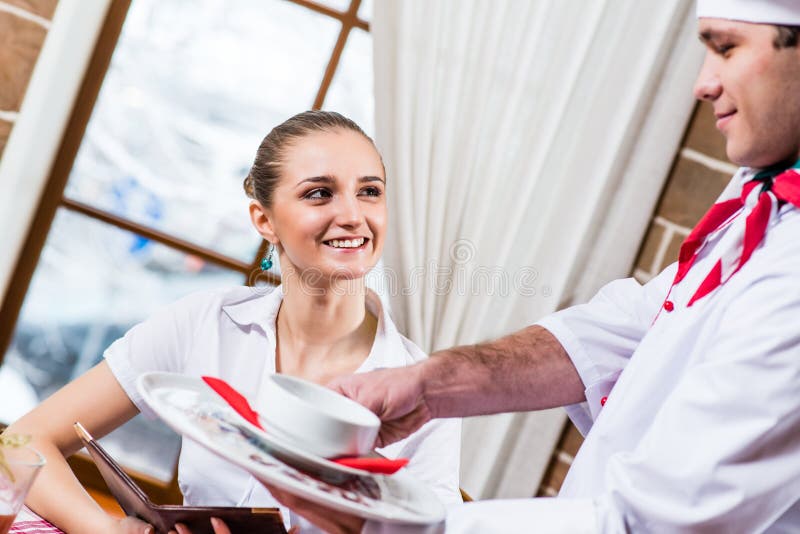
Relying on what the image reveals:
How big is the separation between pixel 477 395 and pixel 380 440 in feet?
0.45

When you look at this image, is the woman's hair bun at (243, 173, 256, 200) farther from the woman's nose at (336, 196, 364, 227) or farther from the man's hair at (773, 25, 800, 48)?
the man's hair at (773, 25, 800, 48)

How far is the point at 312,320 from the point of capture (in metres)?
1.77

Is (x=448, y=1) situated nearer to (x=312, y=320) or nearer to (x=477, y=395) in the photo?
(x=312, y=320)

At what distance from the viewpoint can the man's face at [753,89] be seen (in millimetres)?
1028

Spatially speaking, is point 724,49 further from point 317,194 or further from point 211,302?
point 211,302

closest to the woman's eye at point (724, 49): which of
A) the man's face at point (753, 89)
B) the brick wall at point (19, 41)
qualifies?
the man's face at point (753, 89)

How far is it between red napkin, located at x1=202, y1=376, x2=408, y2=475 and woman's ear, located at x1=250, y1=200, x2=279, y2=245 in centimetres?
82

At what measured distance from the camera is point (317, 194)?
69.7 inches

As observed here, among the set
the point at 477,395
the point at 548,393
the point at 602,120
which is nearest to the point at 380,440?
the point at 477,395

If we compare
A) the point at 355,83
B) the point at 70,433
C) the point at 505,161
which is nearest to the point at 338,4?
the point at 355,83

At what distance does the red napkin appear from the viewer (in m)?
0.94

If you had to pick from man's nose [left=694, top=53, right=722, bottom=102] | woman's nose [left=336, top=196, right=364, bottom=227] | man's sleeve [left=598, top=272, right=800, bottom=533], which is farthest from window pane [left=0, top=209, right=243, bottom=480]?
man's sleeve [left=598, top=272, right=800, bottom=533]

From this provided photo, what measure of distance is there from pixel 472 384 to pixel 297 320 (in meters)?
0.62

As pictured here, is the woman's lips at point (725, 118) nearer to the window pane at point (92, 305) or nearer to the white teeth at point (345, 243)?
the white teeth at point (345, 243)
